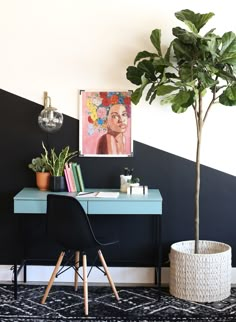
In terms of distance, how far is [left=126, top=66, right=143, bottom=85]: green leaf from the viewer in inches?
159

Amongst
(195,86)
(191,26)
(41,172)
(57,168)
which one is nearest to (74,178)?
(57,168)

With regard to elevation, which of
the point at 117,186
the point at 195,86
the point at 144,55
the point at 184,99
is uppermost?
the point at 144,55

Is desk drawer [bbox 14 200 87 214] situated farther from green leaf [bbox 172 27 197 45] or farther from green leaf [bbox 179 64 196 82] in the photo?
green leaf [bbox 172 27 197 45]

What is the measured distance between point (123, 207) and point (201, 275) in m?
0.81

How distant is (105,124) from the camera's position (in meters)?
4.32

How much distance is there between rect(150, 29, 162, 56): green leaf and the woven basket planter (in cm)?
164

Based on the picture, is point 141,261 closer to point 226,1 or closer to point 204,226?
point 204,226

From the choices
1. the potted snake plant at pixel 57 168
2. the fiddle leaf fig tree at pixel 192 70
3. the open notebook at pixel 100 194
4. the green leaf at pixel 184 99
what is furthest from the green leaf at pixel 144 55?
the open notebook at pixel 100 194

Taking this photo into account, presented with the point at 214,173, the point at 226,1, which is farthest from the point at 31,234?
the point at 226,1

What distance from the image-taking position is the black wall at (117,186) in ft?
14.3

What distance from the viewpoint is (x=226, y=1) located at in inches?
166

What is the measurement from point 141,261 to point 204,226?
0.64 m

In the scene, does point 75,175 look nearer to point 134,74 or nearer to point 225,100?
point 134,74

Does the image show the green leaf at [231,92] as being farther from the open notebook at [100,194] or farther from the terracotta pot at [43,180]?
the terracotta pot at [43,180]
